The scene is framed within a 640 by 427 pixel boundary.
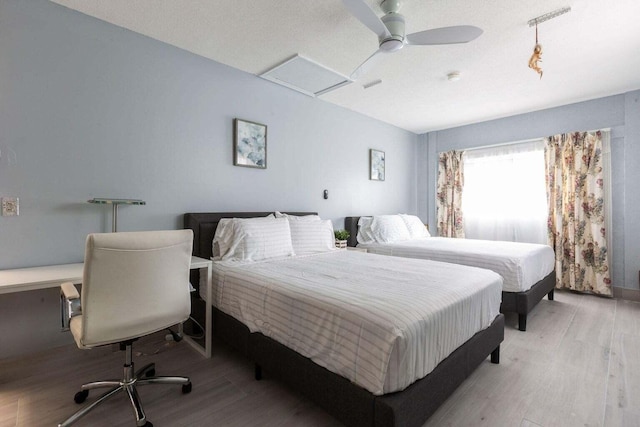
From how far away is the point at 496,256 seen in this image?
9.83 ft

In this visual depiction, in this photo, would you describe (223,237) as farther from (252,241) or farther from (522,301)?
(522,301)

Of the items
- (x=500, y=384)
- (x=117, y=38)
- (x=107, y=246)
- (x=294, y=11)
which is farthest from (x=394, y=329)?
(x=117, y=38)

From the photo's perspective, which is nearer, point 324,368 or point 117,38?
point 324,368

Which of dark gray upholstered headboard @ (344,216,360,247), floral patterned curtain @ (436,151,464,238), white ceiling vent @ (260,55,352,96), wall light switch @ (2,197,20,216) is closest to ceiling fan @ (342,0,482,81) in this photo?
white ceiling vent @ (260,55,352,96)

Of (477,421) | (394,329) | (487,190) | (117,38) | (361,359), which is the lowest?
(477,421)

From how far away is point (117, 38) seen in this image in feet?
7.75

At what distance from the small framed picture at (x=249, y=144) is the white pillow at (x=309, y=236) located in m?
0.72

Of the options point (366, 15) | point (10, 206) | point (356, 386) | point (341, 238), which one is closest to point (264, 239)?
point (341, 238)

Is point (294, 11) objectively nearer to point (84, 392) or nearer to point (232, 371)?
point (232, 371)

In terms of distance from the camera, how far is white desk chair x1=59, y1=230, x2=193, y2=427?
4.51 feet

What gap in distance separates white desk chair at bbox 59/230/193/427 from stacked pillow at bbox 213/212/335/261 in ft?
2.82

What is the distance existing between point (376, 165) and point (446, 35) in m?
2.76

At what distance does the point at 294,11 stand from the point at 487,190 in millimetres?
4045

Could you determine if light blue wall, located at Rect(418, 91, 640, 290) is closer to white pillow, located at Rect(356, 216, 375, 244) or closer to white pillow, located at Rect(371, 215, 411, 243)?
white pillow, located at Rect(371, 215, 411, 243)
